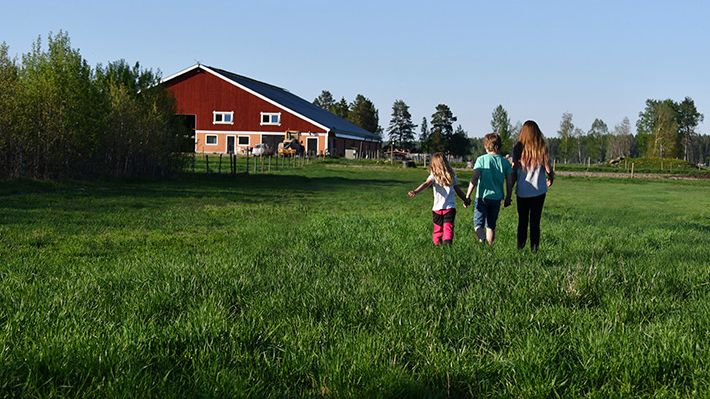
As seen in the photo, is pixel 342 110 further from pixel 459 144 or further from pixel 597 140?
pixel 597 140

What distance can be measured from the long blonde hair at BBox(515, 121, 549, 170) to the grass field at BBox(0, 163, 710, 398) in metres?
1.24

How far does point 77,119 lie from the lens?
22.3 m

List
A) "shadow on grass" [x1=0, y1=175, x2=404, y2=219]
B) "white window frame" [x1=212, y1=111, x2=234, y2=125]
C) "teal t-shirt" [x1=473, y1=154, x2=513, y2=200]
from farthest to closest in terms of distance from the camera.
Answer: "white window frame" [x1=212, y1=111, x2=234, y2=125]
"shadow on grass" [x1=0, y1=175, x2=404, y2=219]
"teal t-shirt" [x1=473, y1=154, x2=513, y2=200]

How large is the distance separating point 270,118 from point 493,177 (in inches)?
2369

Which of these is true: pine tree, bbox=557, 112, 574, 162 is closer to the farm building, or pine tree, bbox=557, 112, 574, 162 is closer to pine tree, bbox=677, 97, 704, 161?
Result: pine tree, bbox=677, 97, 704, 161

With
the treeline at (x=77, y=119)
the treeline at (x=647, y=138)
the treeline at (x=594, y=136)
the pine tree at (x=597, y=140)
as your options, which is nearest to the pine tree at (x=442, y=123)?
the treeline at (x=594, y=136)

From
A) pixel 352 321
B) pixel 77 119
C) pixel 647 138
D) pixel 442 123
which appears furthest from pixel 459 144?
pixel 352 321

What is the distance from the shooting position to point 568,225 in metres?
13.0

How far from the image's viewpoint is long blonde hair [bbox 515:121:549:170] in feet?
29.2

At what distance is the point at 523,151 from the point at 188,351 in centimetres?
642

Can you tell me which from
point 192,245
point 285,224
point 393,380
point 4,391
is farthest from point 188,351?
point 285,224

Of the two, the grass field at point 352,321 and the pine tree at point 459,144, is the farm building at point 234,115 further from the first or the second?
the grass field at point 352,321

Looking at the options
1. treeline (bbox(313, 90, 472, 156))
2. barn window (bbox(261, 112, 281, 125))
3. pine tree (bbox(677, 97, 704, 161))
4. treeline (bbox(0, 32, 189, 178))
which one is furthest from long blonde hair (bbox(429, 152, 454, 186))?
pine tree (bbox(677, 97, 704, 161))

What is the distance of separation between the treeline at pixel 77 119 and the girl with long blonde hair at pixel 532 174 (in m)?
17.3
